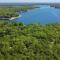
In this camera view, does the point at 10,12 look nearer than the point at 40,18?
No

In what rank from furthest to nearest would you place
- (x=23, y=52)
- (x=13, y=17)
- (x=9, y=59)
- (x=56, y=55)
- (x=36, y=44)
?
(x=13, y=17) → (x=36, y=44) → (x=23, y=52) → (x=56, y=55) → (x=9, y=59)

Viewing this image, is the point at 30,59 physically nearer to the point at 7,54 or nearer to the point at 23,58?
the point at 23,58

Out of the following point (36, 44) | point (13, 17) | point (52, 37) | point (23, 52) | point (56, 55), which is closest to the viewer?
point (56, 55)

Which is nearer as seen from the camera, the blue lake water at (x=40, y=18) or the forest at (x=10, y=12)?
the blue lake water at (x=40, y=18)

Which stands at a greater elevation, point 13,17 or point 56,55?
point 56,55

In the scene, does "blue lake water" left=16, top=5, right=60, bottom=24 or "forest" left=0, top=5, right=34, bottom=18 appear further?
"forest" left=0, top=5, right=34, bottom=18

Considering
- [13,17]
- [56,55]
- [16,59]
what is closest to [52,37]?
[56,55]

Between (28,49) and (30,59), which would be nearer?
(30,59)

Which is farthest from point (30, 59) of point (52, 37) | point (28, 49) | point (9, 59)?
point (52, 37)

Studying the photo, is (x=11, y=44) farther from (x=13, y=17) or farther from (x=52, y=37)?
(x=13, y=17)
